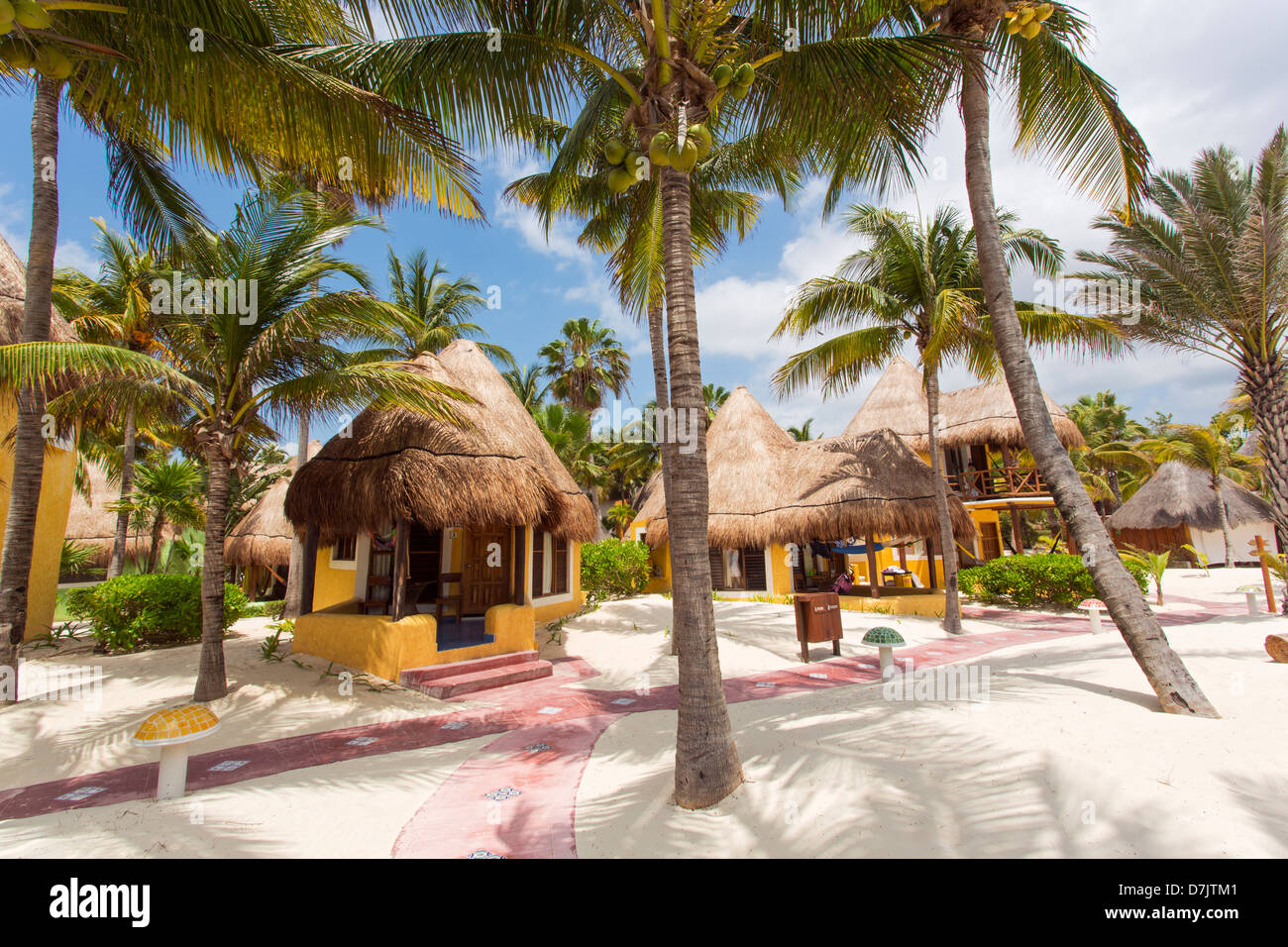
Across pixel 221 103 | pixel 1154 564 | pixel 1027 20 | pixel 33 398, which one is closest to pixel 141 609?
pixel 33 398

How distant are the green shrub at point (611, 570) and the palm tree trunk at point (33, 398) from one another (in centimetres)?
1213

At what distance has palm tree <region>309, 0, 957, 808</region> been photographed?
13.2 ft

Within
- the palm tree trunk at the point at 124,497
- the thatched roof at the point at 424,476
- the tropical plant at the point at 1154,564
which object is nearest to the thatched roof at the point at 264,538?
the palm tree trunk at the point at 124,497

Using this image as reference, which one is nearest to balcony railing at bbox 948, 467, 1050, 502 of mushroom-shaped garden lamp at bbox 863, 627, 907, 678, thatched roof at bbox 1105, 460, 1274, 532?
thatched roof at bbox 1105, 460, 1274, 532

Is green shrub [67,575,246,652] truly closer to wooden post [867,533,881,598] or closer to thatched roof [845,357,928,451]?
wooden post [867,533,881,598]

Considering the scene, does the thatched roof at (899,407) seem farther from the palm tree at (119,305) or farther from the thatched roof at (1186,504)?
the palm tree at (119,305)

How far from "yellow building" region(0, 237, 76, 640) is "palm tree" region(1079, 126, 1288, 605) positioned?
751 inches

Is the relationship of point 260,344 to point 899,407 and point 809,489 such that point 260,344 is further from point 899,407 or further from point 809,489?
point 899,407

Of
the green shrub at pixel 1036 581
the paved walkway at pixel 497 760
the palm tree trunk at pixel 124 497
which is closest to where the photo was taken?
the paved walkway at pixel 497 760

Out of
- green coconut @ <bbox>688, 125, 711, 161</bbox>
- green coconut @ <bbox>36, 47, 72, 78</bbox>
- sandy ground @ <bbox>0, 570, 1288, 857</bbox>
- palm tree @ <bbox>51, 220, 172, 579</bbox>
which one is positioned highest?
palm tree @ <bbox>51, 220, 172, 579</bbox>

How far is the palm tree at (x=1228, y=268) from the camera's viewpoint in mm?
9133
